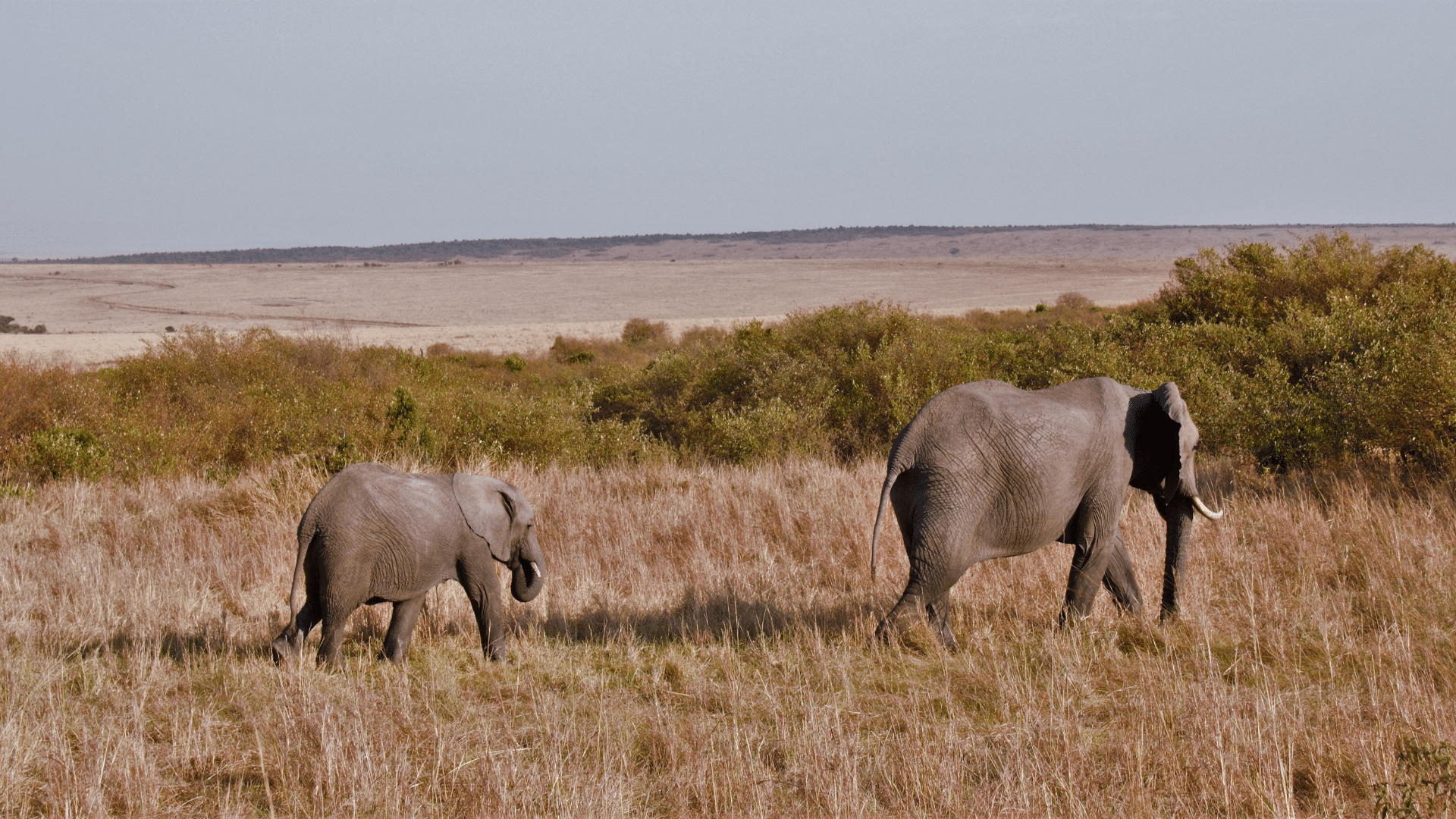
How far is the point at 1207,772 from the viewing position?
3943 mm

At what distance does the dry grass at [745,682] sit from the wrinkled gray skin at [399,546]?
302 millimetres

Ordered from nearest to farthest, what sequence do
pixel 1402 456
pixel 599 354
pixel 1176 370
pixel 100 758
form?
1. pixel 100 758
2. pixel 1402 456
3. pixel 1176 370
4. pixel 599 354

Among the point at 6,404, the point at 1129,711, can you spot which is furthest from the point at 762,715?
the point at 6,404

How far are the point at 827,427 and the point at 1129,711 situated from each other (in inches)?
357

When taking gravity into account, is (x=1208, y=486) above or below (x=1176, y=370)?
below

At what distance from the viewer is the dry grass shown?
391cm

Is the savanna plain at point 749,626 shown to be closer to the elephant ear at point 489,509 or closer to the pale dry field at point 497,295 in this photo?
the elephant ear at point 489,509

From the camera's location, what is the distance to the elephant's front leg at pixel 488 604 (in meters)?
5.68

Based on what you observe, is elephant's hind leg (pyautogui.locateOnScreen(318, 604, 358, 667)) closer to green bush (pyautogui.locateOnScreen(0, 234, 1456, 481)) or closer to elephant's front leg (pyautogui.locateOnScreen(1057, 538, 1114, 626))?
elephant's front leg (pyautogui.locateOnScreen(1057, 538, 1114, 626))

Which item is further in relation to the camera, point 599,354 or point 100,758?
point 599,354

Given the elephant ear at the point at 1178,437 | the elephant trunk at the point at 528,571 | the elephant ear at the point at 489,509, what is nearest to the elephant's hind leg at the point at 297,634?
the elephant ear at the point at 489,509

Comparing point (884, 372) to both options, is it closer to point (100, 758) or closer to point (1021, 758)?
point (1021, 758)

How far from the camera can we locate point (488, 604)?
18.8 feet

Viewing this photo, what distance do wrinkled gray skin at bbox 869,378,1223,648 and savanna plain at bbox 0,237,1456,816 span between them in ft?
1.79
